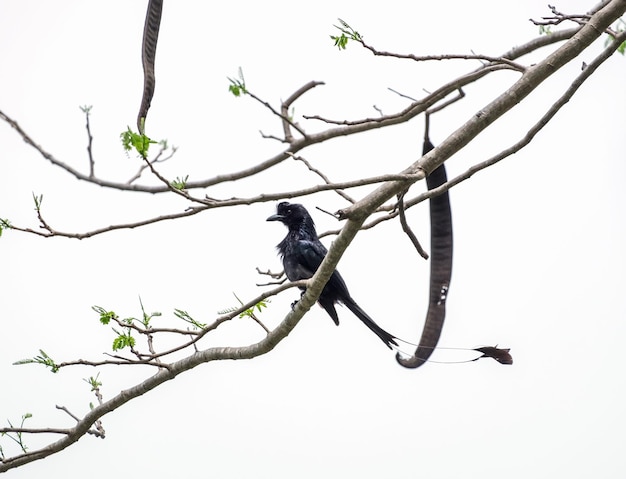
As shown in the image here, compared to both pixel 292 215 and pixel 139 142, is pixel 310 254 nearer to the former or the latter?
pixel 292 215

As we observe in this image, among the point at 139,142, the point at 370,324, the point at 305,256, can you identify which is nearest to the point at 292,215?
the point at 305,256

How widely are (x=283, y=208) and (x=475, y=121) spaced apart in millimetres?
2590

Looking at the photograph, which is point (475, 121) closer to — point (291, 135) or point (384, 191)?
point (384, 191)

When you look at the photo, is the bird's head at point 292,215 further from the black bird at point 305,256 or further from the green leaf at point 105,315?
the green leaf at point 105,315

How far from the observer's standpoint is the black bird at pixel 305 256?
4461mm

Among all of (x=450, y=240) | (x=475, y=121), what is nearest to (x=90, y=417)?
(x=450, y=240)

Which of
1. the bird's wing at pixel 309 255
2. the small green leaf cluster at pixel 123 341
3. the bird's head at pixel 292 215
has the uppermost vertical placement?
the bird's head at pixel 292 215

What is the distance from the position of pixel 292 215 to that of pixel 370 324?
5.01 feet

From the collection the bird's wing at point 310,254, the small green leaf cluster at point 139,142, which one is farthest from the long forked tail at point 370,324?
the small green leaf cluster at point 139,142

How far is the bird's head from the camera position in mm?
5387

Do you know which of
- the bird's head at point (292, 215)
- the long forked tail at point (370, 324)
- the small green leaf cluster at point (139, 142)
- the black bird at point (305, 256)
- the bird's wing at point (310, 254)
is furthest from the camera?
the bird's head at point (292, 215)

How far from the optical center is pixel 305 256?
503 centimetres

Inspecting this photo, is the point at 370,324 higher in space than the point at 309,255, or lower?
lower

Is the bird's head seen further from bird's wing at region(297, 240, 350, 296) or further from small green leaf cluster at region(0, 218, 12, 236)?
small green leaf cluster at region(0, 218, 12, 236)
